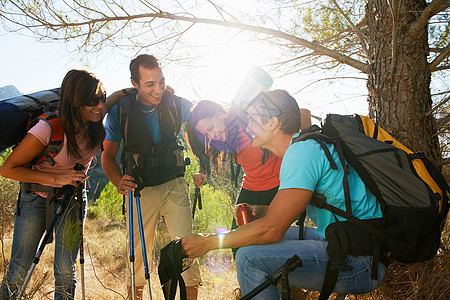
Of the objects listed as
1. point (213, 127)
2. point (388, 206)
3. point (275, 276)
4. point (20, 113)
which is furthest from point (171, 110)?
point (388, 206)

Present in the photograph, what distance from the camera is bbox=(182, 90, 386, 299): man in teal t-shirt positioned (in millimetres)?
1551

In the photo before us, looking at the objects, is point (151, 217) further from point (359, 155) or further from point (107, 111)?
point (359, 155)

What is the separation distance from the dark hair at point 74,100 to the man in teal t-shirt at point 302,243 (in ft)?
3.64

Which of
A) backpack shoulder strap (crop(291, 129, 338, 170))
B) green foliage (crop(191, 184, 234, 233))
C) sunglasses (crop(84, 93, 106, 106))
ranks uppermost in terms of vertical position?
sunglasses (crop(84, 93, 106, 106))

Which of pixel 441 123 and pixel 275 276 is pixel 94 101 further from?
pixel 441 123

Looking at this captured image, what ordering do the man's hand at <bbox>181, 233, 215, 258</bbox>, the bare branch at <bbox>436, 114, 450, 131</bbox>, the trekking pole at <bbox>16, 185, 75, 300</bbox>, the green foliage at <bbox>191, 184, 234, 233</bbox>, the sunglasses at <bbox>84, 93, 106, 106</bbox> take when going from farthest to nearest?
the green foliage at <bbox>191, 184, 234, 233</bbox>, the bare branch at <bbox>436, 114, 450, 131</bbox>, the sunglasses at <bbox>84, 93, 106, 106</bbox>, the trekking pole at <bbox>16, 185, 75, 300</bbox>, the man's hand at <bbox>181, 233, 215, 258</bbox>

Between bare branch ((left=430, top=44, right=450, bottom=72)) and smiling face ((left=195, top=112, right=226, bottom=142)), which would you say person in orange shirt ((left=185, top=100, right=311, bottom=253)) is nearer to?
smiling face ((left=195, top=112, right=226, bottom=142))

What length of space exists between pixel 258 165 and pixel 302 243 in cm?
110

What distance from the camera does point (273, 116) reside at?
6.25 feet

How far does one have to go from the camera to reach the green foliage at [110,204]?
12586 mm

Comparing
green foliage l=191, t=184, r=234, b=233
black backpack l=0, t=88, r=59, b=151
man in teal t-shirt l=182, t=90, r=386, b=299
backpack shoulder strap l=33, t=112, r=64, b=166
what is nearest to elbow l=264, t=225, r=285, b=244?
man in teal t-shirt l=182, t=90, r=386, b=299

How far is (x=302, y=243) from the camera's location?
177 cm

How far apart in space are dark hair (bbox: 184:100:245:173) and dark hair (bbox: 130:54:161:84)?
504 mm

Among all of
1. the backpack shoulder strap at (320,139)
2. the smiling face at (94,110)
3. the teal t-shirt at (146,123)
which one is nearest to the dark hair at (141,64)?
the teal t-shirt at (146,123)
